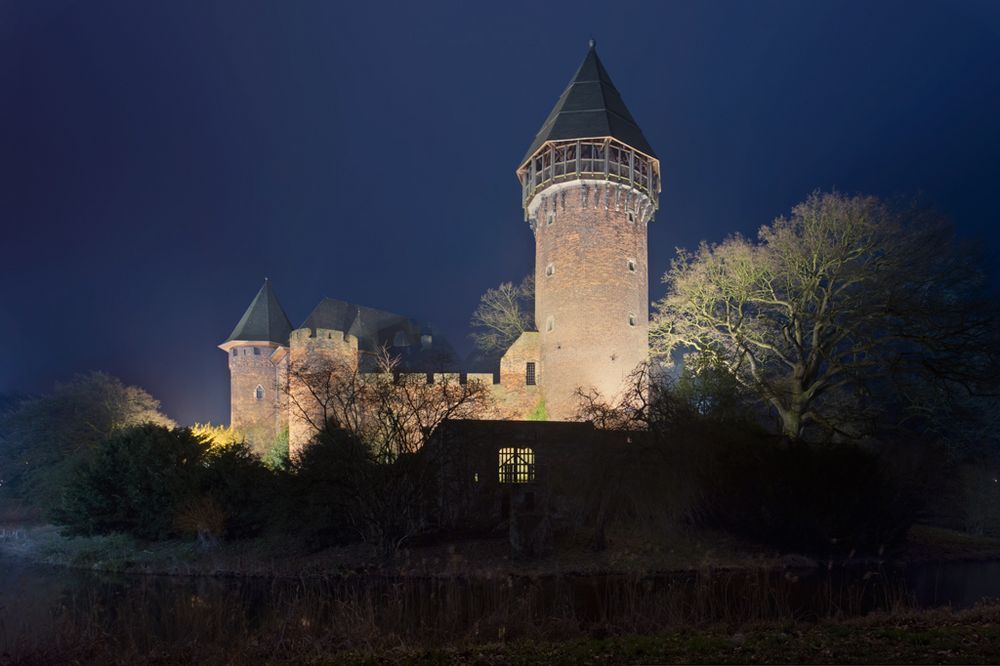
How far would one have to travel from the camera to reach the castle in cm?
2844

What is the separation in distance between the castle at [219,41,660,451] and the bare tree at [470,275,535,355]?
17.3 ft

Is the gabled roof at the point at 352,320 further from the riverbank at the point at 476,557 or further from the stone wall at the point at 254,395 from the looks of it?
the riverbank at the point at 476,557

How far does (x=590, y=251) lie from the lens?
94.3 feet

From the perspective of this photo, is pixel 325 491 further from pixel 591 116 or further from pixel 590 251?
pixel 591 116

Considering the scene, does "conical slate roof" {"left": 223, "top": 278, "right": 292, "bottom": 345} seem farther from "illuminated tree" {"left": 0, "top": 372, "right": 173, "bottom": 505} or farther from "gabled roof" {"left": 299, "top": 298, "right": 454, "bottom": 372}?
"illuminated tree" {"left": 0, "top": 372, "right": 173, "bottom": 505}

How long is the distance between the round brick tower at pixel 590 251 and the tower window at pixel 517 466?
7174mm

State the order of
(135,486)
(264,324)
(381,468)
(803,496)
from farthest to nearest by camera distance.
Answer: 1. (264,324)
2. (135,486)
3. (381,468)
4. (803,496)

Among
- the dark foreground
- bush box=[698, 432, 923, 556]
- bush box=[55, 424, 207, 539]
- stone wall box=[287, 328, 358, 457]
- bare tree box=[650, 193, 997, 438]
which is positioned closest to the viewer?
the dark foreground

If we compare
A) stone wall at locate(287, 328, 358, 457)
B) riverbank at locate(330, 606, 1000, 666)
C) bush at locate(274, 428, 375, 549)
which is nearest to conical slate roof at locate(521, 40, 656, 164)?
stone wall at locate(287, 328, 358, 457)

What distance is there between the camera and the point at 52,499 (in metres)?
25.4

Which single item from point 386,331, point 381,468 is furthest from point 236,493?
point 386,331

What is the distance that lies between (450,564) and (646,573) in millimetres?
5079

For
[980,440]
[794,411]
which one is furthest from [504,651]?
[980,440]

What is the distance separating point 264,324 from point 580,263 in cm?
2240
